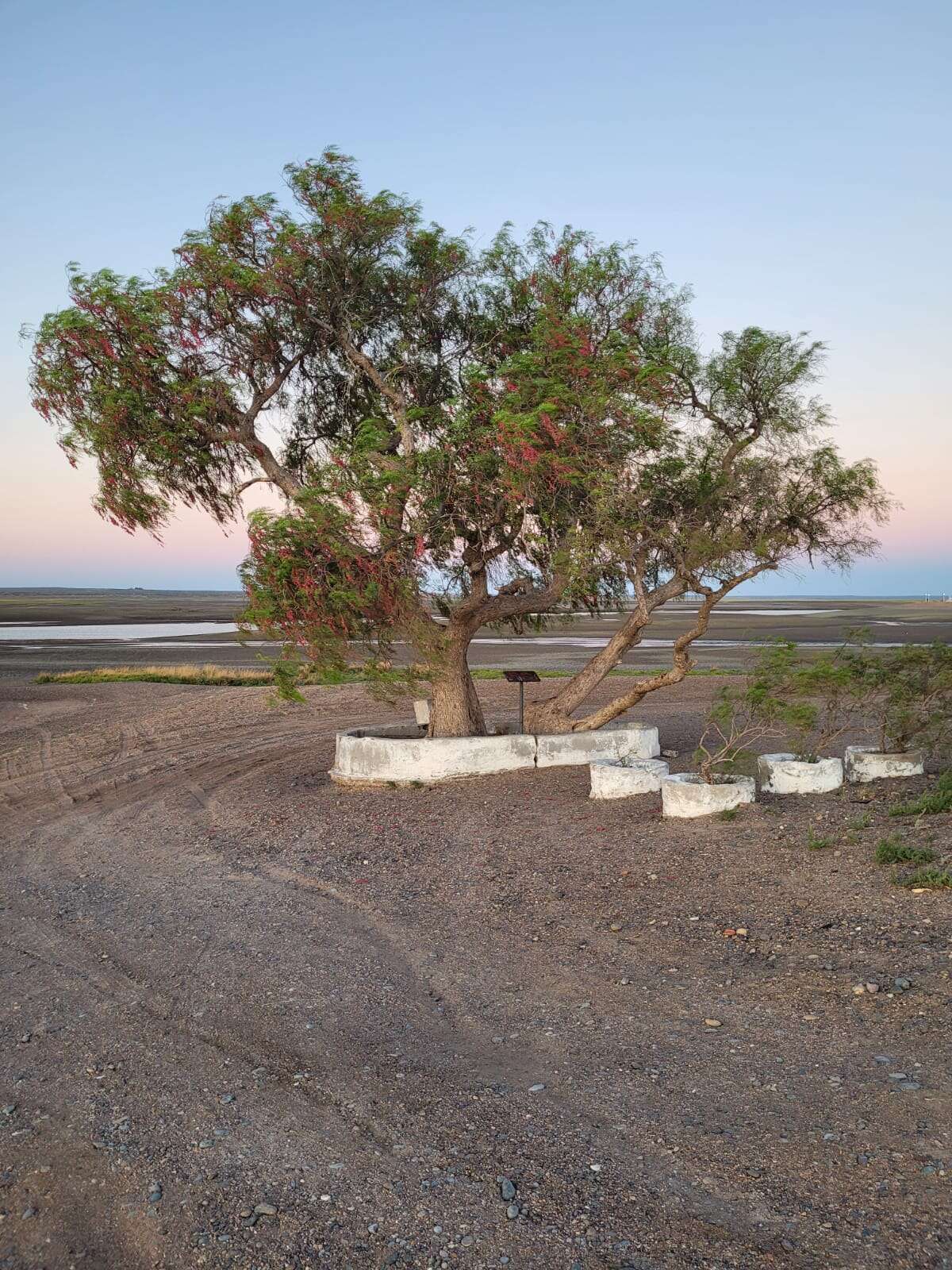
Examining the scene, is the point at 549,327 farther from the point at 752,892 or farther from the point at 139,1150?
the point at 139,1150

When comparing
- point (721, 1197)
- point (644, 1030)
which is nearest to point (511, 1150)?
point (721, 1197)

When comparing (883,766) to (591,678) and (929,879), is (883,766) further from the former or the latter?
(591,678)

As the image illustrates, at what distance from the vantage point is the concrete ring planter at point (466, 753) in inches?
522

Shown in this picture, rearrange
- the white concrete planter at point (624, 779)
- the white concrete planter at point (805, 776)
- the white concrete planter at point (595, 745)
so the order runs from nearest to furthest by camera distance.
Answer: the white concrete planter at point (805, 776) → the white concrete planter at point (624, 779) → the white concrete planter at point (595, 745)

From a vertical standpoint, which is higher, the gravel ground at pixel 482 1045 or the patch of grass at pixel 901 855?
the patch of grass at pixel 901 855

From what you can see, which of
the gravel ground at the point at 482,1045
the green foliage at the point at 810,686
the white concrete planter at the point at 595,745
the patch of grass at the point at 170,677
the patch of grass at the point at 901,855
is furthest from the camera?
the patch of grass at the point at 170,677

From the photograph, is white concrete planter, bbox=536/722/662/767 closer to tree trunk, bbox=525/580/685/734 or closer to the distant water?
tree trunk, bbox=525/580/685/734

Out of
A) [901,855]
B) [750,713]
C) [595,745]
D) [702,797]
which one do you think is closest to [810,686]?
[750,713]

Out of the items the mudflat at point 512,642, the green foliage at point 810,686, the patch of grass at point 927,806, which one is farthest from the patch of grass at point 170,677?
the patch of grass at point 927,806

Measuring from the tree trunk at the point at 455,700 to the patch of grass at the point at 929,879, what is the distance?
272 inches

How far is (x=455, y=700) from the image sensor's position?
550 inches

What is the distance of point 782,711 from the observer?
37.8ft

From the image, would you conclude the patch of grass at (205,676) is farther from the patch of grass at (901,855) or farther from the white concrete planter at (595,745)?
the patch of grass at (901,855)

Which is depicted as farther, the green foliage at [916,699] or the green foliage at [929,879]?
the green foliage at [916,699]
